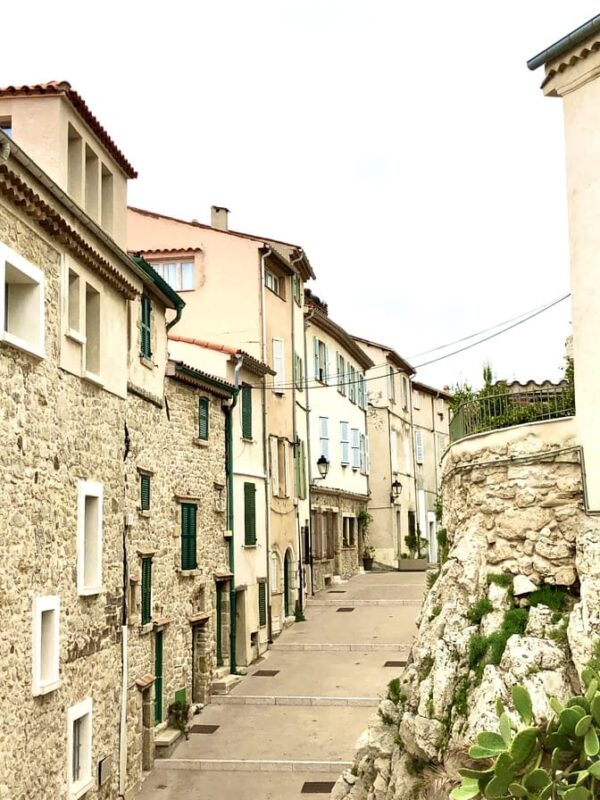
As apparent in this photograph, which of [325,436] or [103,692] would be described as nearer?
[103,692]

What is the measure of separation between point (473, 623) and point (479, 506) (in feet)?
6.10

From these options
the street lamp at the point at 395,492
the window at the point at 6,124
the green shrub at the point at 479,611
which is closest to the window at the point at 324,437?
the street lamp at the point at 395,492

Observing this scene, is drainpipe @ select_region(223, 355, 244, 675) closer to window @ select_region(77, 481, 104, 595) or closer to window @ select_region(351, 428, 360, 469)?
window @ select_region(77, 481, 104, 595)

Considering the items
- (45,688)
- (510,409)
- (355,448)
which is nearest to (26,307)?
(45,688)

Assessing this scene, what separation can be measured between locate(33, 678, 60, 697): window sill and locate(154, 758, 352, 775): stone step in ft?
20.3

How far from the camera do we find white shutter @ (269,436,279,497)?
2994cm

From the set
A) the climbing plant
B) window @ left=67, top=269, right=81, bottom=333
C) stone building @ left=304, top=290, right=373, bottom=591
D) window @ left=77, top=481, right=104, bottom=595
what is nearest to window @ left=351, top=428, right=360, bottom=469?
stone building @ left=304, top=290, right=373, bottom=591

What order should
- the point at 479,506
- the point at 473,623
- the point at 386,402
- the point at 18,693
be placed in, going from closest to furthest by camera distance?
the point at 18,693 → the point at 473,623 → the point at 479,506 → the point at 386,402

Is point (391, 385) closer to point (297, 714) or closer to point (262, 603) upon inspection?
point (262, 603)

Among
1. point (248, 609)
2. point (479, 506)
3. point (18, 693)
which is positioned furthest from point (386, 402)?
point (18, 693)

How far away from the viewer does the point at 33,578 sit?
13.2m

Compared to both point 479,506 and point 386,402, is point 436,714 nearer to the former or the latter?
point 479,506

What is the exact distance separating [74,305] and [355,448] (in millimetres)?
27476

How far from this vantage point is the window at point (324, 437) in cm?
3759
